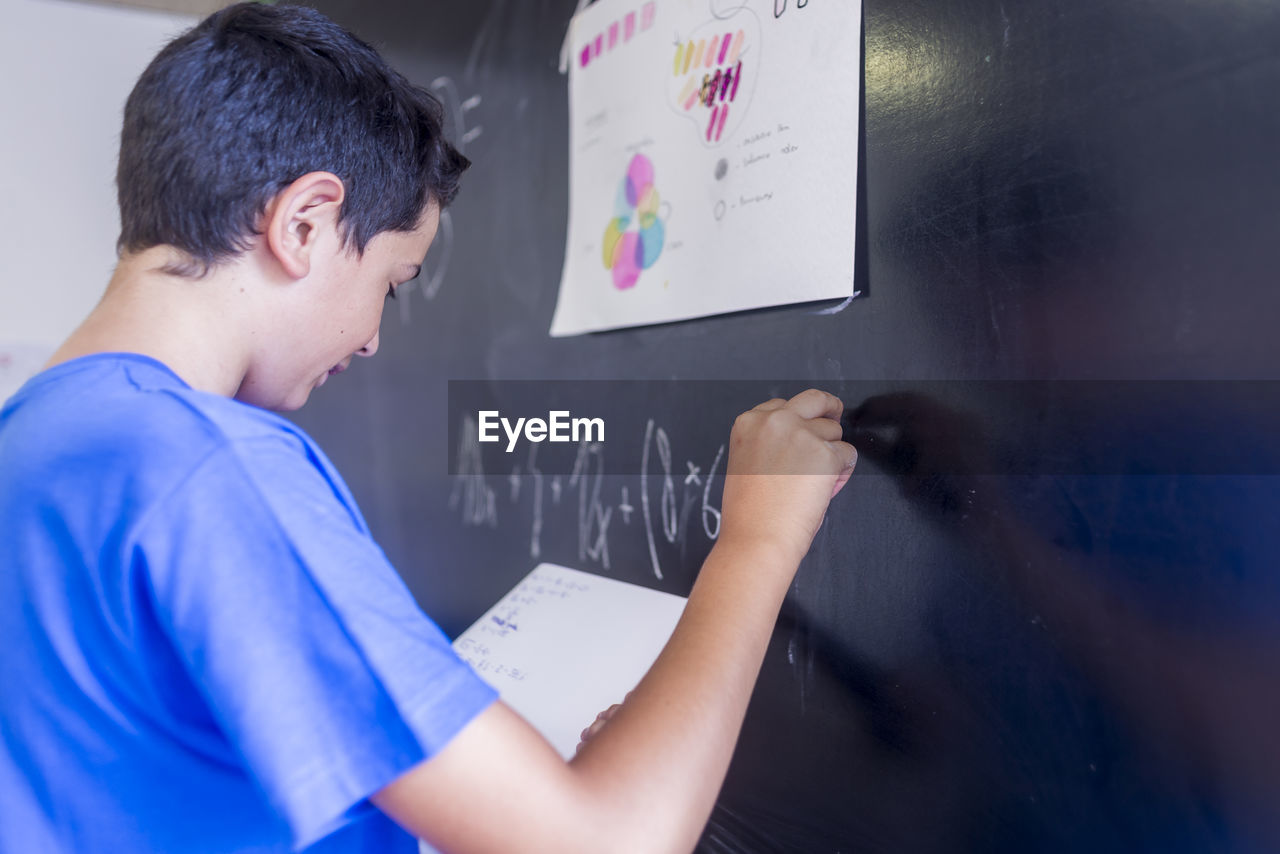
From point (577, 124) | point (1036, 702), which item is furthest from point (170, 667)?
point (577, 124)

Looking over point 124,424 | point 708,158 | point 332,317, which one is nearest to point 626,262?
point 708,158

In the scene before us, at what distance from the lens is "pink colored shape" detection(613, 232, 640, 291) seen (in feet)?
2.63

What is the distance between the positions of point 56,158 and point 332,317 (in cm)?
147

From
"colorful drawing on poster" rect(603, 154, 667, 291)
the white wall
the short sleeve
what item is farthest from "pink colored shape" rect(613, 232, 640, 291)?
the white wall

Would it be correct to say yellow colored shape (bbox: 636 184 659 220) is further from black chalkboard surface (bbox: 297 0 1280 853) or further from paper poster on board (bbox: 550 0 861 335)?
black chalkboard surface (bbox: 297 0 1280 853)

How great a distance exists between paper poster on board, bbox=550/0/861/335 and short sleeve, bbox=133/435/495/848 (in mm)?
421

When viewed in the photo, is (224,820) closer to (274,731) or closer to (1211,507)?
(274,731)

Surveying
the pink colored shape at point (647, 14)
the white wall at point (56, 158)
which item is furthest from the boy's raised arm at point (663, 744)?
the white wall at point (56, 158)

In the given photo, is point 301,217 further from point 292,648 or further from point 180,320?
point 292,648

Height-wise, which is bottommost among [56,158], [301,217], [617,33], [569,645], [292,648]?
[569,645]

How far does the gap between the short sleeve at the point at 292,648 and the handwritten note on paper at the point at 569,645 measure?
0.35 meters

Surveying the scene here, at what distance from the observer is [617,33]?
821mm

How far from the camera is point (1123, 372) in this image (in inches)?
17.9
